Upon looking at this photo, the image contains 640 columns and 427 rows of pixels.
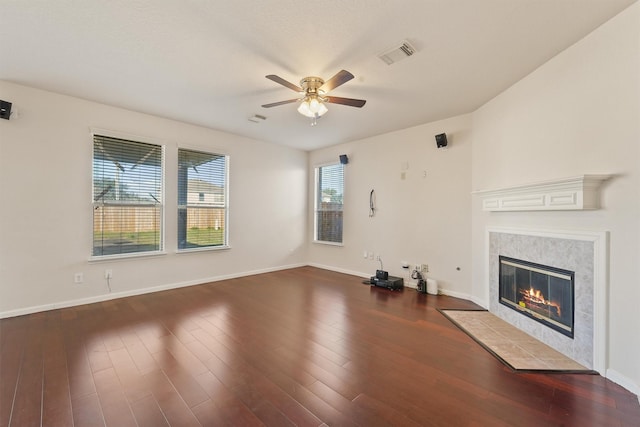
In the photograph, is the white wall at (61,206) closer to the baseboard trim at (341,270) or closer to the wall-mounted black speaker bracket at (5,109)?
the wall-mounted black speaker bracket at (5,109)

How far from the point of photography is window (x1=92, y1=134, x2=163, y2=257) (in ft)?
12.3

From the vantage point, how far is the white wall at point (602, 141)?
1948 mm

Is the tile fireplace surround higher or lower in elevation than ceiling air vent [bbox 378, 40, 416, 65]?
lower

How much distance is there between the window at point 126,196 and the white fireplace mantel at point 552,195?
490cm

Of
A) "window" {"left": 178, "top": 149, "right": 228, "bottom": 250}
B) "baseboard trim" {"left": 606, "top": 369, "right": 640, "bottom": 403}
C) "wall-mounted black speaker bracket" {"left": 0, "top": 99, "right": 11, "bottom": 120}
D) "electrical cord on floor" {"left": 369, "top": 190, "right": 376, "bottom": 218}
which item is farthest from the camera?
"electrical cord on floor" {"left": 369, "top": 190, "right": 376, "bottom": 218}

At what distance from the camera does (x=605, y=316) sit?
82.3 inches

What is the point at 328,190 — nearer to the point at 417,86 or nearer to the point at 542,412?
the point at 417,86

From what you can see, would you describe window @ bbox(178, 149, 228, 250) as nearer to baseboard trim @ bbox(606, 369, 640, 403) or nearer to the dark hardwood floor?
the dark hardwood floor

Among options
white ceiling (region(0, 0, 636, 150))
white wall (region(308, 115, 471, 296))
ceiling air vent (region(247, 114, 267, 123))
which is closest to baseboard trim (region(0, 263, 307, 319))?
white wall (region(308, 115, 471, 296))

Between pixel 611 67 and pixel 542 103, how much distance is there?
2.06 ft

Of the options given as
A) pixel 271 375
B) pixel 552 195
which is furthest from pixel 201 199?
A: pixel 552 195

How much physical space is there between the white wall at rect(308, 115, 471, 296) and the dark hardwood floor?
131 centimetres

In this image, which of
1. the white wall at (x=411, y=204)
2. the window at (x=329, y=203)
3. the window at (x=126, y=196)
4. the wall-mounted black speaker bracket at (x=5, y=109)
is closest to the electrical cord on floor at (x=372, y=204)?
the white wall at (x=411, y=204)

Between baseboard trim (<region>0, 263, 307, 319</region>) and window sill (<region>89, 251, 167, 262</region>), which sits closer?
baseboard trim (<region>0, 263, 307, 319</region>)
